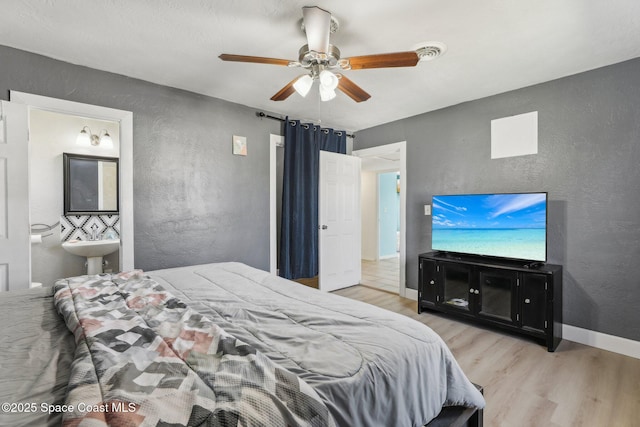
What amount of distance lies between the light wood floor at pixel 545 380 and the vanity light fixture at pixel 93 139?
15.1ft

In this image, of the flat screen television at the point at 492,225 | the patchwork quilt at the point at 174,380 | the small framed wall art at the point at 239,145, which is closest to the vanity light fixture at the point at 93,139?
the small framed wall art at the point at 239,145

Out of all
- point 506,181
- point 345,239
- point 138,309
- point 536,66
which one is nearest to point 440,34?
point 536,66

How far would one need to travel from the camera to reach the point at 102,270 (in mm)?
3785

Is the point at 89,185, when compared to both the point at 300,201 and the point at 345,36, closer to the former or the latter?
the point at 300,201

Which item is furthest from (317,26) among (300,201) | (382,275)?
(382,275)

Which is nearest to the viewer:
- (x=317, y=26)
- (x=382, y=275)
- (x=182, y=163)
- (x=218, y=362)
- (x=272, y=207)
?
(x=218, y=362)

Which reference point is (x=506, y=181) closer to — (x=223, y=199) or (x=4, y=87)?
(x=223, y=199)

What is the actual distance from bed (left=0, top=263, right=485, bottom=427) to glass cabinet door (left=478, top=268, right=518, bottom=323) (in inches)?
68.9

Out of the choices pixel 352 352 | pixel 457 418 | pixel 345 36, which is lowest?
pixel 457 418

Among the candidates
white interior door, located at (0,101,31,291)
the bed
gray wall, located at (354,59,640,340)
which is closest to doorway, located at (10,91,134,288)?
white interior door, located at (0,101,31,291)

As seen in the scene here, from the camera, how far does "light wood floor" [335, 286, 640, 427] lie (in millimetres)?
1784

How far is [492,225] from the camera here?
3062 mm

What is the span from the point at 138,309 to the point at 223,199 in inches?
86.3

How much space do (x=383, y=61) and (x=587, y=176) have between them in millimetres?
2286
